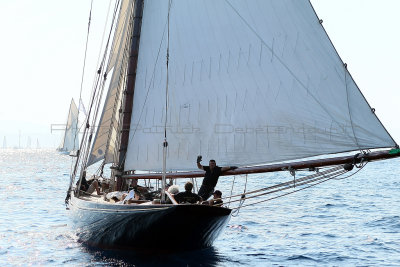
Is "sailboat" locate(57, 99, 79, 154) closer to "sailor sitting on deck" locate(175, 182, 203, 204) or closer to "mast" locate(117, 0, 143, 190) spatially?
"mast" locate(117, 0, 143, 190)

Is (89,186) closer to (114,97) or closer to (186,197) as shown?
(114,97)

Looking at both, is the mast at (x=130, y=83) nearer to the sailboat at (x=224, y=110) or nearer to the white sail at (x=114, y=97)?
the sailboat at (x=224, y=110)

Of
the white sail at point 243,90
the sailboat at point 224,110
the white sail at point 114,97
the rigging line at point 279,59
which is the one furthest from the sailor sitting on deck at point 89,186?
the rigging line at point 279,59

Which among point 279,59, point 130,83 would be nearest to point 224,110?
point 279,59

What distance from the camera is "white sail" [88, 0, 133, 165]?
23.0 m

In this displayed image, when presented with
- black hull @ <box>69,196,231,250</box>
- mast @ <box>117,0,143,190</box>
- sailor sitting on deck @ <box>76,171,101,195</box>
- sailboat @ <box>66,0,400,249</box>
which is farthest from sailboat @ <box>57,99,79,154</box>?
black hull @ <box>69,196,231,250</box>

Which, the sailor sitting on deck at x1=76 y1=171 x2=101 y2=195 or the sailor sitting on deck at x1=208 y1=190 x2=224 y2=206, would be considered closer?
the sailor sitting on deck at x1=208 y1=190 x2=224 y2=206

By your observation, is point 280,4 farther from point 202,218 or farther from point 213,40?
point 202,218

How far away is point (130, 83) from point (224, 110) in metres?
4.82

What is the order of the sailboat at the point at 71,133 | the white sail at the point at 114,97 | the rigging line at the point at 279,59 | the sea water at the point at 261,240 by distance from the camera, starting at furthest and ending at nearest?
1. the sailboat at the point at 71,133
2. the white sail at the point at 114,97
3. the sea water at the point at 261,240
4. the rigging line at the point at 279,59

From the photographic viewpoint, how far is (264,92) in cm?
1691

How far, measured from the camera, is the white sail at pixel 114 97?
907 inches

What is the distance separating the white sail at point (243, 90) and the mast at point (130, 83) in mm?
345

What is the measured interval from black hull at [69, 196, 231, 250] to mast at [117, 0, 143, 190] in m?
2.52
